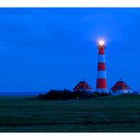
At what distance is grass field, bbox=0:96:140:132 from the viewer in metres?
17.0

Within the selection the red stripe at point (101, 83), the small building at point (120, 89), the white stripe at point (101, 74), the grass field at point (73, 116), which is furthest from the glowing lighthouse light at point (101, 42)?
the white stripe at point (101, 74)

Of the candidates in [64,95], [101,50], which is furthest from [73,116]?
[101,50]

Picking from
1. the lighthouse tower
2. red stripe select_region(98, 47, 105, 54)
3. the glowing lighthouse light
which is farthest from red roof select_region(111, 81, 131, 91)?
the glowing lighthouse light

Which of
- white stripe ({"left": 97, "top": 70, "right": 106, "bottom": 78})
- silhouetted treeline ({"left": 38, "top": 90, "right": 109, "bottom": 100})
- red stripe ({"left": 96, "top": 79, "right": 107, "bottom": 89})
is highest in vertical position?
white stripe ({"left": 97, "top": 70, "right": 106, "bottom": 78})

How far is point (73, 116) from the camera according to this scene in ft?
62.8

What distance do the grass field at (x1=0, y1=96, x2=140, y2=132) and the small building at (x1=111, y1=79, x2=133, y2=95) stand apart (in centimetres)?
95

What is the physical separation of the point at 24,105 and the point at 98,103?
2.21 metres

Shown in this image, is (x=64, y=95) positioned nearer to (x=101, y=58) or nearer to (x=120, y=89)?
(x=101, y=58)

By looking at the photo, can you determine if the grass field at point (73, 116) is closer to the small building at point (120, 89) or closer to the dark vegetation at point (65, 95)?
the dark vegetation at point (65, 95)

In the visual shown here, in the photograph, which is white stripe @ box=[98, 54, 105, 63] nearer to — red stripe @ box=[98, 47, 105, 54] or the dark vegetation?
red stripe @ box=[98, 47, 105, 54]

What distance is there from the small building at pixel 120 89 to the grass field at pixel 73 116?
953 millimetres

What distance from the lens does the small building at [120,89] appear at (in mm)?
25234

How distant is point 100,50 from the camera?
2569cm

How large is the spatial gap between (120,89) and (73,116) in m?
7.92
